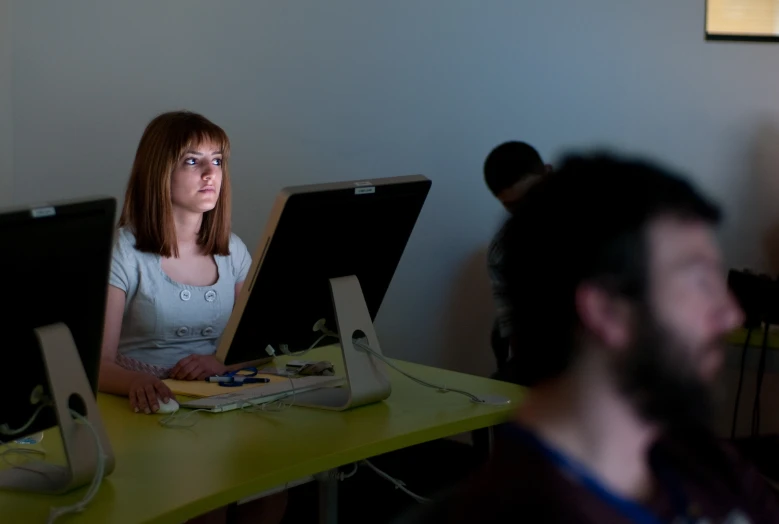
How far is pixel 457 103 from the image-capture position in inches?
151

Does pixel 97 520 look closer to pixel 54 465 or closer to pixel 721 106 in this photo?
pixel 54 465

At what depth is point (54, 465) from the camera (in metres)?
1.70

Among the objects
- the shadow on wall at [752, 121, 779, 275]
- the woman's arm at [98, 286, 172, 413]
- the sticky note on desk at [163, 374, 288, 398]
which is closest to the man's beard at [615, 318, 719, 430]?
the woman's arm at [98, 286, 172, 413]

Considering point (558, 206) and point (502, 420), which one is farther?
point (502, 420)

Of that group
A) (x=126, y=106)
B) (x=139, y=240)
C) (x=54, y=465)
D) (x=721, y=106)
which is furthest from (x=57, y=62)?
(x=721, y=106)

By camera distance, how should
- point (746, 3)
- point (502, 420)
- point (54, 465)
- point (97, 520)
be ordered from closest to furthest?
1. point (97, 520)
2. point (54, 465)
3. point (502, 420)
4. point (746, 3)

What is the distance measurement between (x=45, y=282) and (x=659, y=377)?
101cm

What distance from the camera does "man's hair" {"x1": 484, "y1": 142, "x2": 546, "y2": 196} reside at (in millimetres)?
3471

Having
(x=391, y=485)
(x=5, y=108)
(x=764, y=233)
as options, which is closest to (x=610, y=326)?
(x=5, y=108)

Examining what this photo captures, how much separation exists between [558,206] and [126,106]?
103 inches

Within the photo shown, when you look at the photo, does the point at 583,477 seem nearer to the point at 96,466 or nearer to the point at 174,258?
the point at 96,466

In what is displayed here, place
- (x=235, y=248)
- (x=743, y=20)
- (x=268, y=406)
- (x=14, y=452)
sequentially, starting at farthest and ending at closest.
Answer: (x=743, y=20) → (x=235, y=248) → (x=268, y=406) → (x=14, y=452)

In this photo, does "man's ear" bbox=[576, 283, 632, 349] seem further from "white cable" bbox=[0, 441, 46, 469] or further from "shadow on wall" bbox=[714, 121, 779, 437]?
"shadow on wall" bbox=[714, 121, 779, 437]

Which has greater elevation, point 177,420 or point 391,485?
point 177,420
